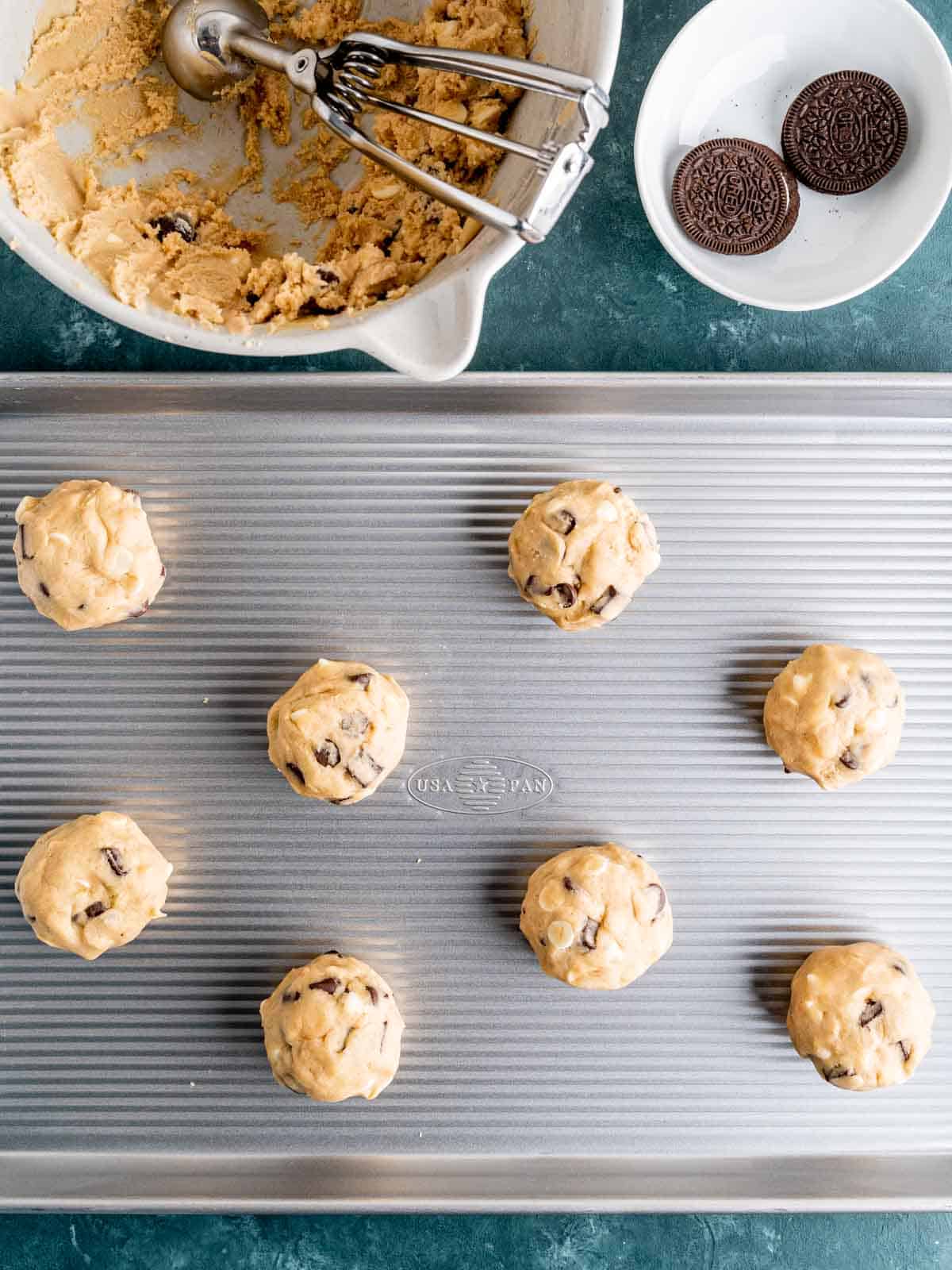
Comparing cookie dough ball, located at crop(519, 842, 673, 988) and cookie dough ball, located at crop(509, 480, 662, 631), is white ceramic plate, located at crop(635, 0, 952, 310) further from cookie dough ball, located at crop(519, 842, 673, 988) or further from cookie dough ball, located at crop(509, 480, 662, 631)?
cookie dough ball, located at crop(519, 842, 673, 988)

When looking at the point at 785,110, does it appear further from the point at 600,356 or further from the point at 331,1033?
the point at 331,1033

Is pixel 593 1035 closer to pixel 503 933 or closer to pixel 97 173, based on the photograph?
pixel 503 933

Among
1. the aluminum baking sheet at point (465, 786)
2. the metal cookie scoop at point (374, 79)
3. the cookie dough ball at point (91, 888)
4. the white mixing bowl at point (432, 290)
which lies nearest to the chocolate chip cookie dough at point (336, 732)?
the aluminum baking sheet at point (465, 786)

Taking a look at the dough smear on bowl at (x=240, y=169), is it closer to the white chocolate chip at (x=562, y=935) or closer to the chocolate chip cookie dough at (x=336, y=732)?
the chocolate chip cookie dough at (x=336, y=732)

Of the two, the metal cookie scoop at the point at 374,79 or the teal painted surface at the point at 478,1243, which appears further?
the teal painted surface at the point at 478,1243

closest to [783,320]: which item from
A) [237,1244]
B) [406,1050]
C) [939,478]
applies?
[939,478]

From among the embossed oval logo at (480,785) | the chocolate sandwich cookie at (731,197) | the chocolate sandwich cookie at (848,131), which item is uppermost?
the chocolate sandwich cookie at (848,131)

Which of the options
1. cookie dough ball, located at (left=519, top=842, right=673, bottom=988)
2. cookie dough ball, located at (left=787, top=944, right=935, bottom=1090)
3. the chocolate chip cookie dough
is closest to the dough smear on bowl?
the chocolate chip cookie dough
